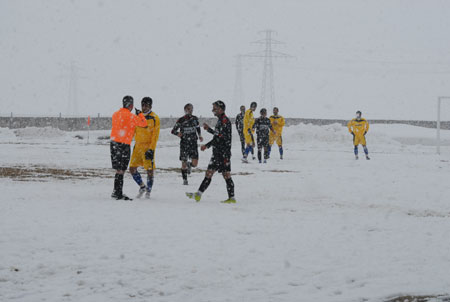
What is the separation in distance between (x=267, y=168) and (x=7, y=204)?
31.2 ft

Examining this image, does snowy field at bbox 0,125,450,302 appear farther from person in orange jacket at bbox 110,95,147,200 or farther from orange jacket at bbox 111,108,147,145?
orange jacket at bbox 111,108,147,145

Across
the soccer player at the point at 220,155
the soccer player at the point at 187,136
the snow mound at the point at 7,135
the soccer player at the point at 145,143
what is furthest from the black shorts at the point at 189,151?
the snow mound at the point at 7,135

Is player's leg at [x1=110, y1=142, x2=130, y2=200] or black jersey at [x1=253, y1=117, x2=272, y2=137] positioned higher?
black jersey at [x1=253, y1=117, x2=272, y2=137]

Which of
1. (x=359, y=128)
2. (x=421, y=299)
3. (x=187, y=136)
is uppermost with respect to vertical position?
(x=359, y=128)

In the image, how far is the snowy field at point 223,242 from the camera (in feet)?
15.7

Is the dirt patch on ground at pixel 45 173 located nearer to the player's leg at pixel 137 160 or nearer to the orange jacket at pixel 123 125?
the player's leg at pixel 137 160

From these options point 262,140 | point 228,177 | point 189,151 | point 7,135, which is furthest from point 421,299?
point 7,135

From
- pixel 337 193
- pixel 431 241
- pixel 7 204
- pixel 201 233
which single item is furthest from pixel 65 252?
pixel 337 193

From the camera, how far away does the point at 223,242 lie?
6.38 m

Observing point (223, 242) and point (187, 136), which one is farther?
point (187, 136)

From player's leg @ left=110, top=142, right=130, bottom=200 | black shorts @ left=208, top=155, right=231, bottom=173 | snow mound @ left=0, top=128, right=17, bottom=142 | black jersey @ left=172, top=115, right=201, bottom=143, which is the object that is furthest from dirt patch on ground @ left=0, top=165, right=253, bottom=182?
snow mound @ left=0, top=128, right=17, bottom=142

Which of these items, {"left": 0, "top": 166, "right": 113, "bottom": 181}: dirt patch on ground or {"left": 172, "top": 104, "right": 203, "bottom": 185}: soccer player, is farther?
{"left": 0, "top": 166, "right": 113, "bottom": 181}: dirt patch on ground

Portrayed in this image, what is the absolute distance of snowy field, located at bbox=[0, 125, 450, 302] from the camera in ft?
15.7

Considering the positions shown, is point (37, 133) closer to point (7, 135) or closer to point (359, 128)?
point (7, 135)
